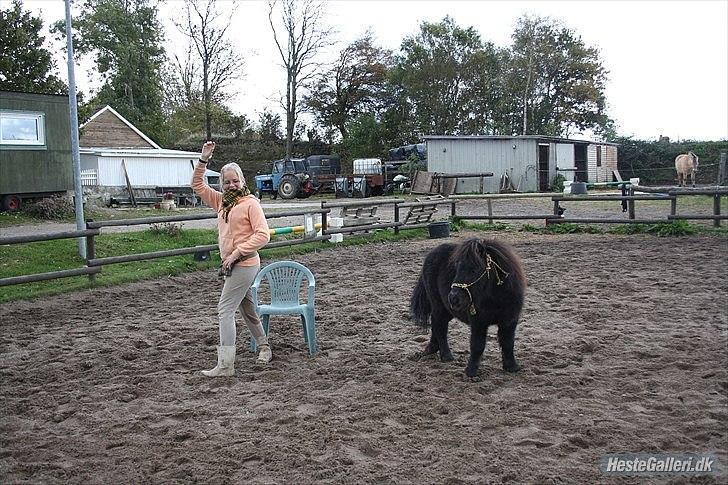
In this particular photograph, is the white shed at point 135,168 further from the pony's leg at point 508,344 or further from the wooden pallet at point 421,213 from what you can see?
the pony's leg at point 508,344


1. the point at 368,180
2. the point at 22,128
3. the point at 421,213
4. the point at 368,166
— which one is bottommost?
the point at 421,213

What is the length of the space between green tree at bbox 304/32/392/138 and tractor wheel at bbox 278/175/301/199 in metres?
14.7

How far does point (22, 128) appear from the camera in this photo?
61.8 ft

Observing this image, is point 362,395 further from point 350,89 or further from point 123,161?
point 350,89

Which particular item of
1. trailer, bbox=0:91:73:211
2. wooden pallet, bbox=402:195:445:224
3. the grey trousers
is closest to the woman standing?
the grey trousers

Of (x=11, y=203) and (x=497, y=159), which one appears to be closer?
(x=11, y=203)

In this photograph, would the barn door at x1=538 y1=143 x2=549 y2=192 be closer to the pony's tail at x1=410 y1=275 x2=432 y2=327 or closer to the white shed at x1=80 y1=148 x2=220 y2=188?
the white shed at x1=80 y1=148 x2=220 y2=188

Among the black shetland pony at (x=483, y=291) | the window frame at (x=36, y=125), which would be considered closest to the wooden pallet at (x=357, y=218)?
the black shetland pony at (x=483, y=291)

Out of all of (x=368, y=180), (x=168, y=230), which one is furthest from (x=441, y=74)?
(x=168, y=230)

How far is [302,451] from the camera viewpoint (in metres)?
3.88

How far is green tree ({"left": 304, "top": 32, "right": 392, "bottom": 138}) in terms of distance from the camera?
46000 mm

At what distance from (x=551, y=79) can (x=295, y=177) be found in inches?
879

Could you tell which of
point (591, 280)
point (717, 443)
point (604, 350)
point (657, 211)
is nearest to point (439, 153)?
point (657, 211)

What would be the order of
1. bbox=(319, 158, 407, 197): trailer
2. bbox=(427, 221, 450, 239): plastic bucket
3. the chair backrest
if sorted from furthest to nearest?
bbox=(319, 158, 407, 197): trailer, bbox=(427, 221, 450, 239): plastic bucket, the chair backrest
